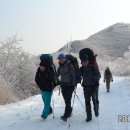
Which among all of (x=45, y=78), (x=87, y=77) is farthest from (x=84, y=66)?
(x=45, y=78)

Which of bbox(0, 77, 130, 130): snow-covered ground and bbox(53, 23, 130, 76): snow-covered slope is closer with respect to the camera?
bbox(0, 77, 130, 130): snow-covered ground

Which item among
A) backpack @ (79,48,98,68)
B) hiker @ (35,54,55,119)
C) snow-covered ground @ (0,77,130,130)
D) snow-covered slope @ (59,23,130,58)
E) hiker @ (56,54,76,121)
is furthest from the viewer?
snow-covered slope @ (59,23,130,58)

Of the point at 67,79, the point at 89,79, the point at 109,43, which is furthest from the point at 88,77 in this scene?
the point at 109,43

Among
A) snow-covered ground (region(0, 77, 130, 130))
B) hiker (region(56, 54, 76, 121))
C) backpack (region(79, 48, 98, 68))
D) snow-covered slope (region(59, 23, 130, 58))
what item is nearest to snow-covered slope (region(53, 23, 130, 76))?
snow-covered slope (region(59, 23, 130, 58))

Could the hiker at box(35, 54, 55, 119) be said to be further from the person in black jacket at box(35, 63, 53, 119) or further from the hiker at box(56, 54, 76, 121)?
the hiker at box(56, 54, 76, 121)

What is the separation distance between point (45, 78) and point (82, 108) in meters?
3.06

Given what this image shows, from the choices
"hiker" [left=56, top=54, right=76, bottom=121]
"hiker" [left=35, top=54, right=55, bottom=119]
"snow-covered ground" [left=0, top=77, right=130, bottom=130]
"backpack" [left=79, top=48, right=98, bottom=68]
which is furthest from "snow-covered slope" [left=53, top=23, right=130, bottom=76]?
"backpack" [left=79, top=48, right=98, bottom=68]

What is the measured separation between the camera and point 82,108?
49.7ft

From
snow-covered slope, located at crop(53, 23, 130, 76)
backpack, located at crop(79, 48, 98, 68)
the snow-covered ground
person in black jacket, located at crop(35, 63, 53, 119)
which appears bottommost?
the snow-covered ground

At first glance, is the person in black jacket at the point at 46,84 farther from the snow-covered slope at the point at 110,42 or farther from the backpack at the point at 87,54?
the snow-covered slope at the point at 110,42

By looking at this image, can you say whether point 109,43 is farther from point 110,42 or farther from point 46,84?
point 46,84

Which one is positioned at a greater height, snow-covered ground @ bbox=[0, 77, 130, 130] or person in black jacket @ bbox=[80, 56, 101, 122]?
person in black jacket @ bbox=[80, 56, 101, 122]

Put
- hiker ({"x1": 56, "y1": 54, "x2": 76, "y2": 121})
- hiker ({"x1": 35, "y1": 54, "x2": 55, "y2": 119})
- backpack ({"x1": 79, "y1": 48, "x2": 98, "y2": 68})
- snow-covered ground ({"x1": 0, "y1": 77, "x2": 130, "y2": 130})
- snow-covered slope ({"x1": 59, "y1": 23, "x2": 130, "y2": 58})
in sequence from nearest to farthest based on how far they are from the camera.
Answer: snow-covered ground ({"x1": 0, "y1": 77, "x2": 130, "y2": 130}) < backpack ({"x1": 79, "y1": 48, "x2": 98, "y2": 68}) < hiker ({"x1": 56, "y1": 54, "x2": 76, "y2": 121}) < hiker ({"x1": 35, "y1": 54, "x2": 55, "y2": 119}) < snow-covered slope ({"x1": 59, "y1": 23, "x2": 130, "y2": 58})

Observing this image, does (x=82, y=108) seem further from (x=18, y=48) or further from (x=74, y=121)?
(x=18, y=48)
